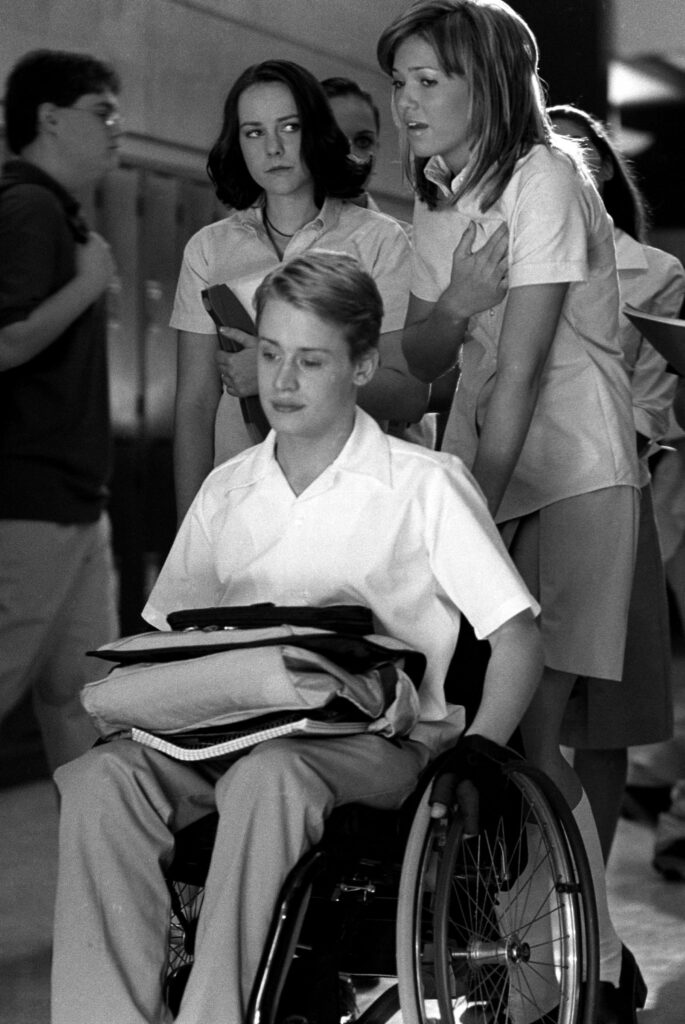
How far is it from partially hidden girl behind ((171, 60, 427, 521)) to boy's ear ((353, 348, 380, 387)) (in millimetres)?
423

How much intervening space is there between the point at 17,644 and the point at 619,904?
1.31 m

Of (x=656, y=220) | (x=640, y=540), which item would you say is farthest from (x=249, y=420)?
(x=656, y=220)

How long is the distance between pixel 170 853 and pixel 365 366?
659mm

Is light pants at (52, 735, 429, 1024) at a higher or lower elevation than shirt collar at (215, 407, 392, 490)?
lower

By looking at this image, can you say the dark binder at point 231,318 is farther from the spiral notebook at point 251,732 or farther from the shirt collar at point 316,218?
the spiral notebook at point 251,732

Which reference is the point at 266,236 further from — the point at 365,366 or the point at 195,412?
the point at 365,366

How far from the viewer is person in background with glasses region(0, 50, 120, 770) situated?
2.90 m

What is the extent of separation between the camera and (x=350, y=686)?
181cm

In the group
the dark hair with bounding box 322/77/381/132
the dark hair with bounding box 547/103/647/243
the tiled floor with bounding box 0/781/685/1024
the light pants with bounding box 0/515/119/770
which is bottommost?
the tiled floor with bounding box 0/781/685/1024

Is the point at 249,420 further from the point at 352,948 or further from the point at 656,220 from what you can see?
the point at 656,220

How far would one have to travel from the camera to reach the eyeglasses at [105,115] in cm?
297

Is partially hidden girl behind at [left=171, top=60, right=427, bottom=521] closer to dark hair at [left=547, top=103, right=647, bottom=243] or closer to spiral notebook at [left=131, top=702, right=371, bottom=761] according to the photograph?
dark hair at [left=547, top=103, right=647, bottom=243]

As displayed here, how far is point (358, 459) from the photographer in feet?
6.73

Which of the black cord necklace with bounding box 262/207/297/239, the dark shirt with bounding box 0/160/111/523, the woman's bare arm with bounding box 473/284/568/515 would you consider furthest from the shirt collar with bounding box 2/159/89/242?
the woman's bare arm with bounding box 473/284/568/515
